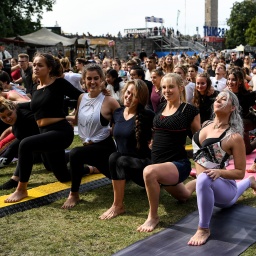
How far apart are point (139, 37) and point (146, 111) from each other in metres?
60.8

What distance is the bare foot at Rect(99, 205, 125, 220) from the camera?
4.17 metres

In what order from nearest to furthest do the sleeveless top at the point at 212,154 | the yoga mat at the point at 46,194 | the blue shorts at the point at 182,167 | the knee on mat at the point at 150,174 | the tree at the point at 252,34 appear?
the sleeveless top at the point at 212,154 → the knee on mat at the point at 150,174 → the blue shorts at the point at 182,167 → the yoga mat at the point at 46,194 → the tree at the point at 252,34

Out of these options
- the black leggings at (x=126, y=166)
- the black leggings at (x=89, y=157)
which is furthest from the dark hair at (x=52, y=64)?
the black leggings at (x=126, y=166)

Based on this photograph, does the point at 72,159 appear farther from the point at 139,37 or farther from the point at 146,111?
the point at 139,37

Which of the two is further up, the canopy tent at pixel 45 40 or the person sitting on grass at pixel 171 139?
the canopy tent at pixel 45 40

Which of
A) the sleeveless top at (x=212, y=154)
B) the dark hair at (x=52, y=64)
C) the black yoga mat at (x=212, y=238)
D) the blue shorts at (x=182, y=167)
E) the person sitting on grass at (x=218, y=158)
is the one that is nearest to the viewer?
the black yoga mat at (x=212, y=238)

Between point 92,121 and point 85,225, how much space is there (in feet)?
3.74

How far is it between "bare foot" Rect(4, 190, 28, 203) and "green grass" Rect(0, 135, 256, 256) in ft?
0.89

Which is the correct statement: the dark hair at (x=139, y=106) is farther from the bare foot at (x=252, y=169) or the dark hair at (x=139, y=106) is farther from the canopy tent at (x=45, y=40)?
the canopy tent at (x=45, y=40)

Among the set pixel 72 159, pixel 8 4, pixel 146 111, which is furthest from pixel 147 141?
pixel 8 4

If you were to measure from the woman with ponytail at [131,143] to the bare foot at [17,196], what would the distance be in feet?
3.46

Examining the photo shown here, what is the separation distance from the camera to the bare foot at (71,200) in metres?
4.55

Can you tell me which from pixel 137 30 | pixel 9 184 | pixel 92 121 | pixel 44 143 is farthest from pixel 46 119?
pixel 137 30

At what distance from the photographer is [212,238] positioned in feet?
11.7
